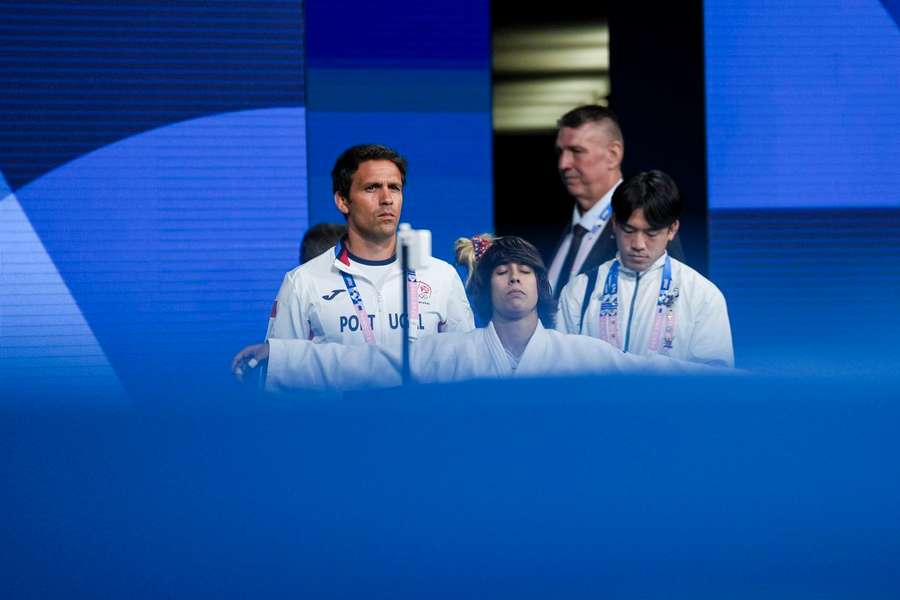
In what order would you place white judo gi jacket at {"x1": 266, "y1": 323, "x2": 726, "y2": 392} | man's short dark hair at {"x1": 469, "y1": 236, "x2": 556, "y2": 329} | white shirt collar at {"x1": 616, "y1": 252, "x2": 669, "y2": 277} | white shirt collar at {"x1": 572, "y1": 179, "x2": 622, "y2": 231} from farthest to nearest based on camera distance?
white shirt collar at {"x1": 572, "y1": 179, "x2": 622, "y2": 231}, white shirt collar at {"x1": 616, "y1": 252, "x2": 669, "y2": 277}, man's short dark hair at {"x1": 469, "y1": 236, "x2": 556, "y2": 329}, white judo gi jacket at {"x1": 266, "y1": 323, "x2": 726, "y2": 392}

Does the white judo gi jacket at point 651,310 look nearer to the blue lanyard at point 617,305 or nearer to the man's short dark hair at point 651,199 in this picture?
the blue lanyard at point 617,305

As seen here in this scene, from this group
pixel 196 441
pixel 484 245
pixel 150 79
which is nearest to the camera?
pixel 196 441

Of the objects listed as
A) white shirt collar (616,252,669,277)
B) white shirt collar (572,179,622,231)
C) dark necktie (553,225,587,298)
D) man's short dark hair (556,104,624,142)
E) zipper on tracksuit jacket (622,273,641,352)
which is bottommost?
zipper on tracksuit jacket (622,273,641,352)

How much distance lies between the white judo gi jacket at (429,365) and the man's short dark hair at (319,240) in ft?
7.61

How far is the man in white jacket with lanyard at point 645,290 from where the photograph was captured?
305 centimetres

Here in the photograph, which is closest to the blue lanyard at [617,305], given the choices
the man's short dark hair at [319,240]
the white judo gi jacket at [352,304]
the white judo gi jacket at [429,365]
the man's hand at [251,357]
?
the white judo gi jacket at [352,304]

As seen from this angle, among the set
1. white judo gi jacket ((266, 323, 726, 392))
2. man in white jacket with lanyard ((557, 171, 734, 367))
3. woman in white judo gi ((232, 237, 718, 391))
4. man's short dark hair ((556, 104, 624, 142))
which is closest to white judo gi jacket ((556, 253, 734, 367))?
man in white jacket with lanyard ((557, 171, 734, 367))

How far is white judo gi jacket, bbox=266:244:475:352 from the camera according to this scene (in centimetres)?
292

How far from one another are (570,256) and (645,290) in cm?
80

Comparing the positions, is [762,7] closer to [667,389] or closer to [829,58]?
[829,58]

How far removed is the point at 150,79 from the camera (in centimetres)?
538

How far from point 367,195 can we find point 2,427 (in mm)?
2194

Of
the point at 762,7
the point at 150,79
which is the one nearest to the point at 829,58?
the point at 762,7

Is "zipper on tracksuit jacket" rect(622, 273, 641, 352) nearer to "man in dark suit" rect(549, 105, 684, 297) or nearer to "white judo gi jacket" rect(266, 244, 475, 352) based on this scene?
"white judo gi jacket" rect(266, 244, 475, 352)
